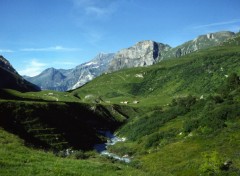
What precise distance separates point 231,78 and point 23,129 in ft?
398

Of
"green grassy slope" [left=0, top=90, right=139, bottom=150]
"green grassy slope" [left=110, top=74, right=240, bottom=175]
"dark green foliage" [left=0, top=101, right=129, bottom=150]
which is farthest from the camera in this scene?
"dark green foliage" [left=0, top=101, right=129, bottom=150]

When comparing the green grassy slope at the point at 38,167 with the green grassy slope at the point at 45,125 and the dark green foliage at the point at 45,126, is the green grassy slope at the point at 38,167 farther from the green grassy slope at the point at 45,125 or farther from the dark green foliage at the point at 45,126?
the dark green foliage at the point at 45,126

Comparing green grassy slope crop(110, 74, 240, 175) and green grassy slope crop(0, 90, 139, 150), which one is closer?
green grassy slope crop(110, 74, 240, 175)

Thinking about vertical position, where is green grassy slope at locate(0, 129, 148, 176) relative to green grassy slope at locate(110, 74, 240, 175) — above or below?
above

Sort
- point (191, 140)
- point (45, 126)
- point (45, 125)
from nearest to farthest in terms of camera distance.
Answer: point (191, 140) → point (45, 126) → point (45, 125)

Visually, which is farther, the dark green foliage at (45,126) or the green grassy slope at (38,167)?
the dark green foliage at (45,126)

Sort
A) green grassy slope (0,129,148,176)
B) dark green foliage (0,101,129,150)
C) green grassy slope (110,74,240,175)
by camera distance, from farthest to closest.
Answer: dark green foliage (0,101,129,150)
green grassy slope (110,74,240,175)
green grassy slope (0,129,148,176)

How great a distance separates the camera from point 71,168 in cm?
3625

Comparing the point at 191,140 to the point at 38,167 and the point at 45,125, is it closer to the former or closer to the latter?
the point at 45,125

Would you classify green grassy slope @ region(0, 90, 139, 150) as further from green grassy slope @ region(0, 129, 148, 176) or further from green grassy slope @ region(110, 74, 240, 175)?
green grassy slope @ region(0, 129, 148, 176)

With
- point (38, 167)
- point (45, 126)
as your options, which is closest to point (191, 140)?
point (45, 126)

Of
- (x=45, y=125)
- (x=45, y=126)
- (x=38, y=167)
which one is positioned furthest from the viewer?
(x=45, y=125)

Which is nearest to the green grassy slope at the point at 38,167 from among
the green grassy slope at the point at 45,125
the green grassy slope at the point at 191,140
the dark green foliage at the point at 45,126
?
the green grassy slope at the point at 191,140

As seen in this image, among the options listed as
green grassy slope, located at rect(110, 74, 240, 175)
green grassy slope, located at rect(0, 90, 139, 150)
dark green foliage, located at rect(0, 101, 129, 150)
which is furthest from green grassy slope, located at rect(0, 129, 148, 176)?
dark green foliage, located at rect(0, 101, 129, 150)
